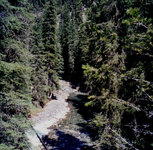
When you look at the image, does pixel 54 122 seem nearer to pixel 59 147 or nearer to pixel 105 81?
pixel 59 147

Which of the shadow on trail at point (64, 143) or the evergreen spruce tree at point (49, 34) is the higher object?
the evergreen spruce tree at point (49, 34)

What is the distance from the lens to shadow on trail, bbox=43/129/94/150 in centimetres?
1082

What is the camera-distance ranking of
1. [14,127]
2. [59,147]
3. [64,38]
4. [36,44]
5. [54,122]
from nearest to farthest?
[14,127] < [59,147] < [54,122] < [36,44] < [64,38]

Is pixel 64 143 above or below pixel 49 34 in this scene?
below

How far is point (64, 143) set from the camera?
11.5 meters

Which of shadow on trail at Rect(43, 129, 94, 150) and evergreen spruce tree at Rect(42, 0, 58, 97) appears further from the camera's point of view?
evergreen spruce tree at Rect(42, 0, 58, 97)

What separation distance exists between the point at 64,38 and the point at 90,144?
3984 cm

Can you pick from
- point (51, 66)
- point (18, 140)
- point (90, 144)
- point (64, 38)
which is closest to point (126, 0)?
point (18, 140)

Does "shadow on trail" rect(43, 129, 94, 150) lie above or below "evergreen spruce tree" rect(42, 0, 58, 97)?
below

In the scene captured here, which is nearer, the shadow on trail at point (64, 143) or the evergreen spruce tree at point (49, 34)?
the shadow on trail at point (64, 143)

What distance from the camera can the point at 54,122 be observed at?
1564 centimetres

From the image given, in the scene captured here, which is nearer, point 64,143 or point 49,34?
point 64,143

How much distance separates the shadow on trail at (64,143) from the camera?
35.5ft

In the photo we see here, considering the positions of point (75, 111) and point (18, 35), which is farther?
point (75, 111)
